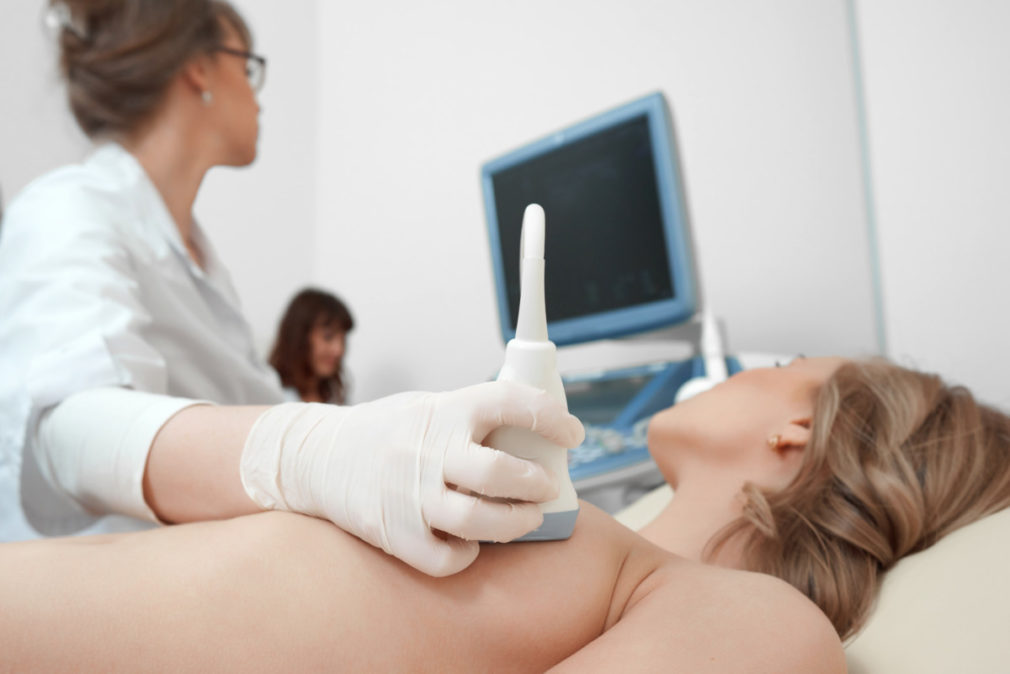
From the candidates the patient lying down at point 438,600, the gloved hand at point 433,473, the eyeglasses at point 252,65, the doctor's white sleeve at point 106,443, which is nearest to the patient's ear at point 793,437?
the patient lying down at point 438,600

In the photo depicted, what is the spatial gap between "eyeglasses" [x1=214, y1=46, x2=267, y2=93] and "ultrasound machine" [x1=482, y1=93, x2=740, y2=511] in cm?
55

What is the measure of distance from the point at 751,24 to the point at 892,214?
58 cm

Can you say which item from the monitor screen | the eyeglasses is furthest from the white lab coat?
the monitor screen

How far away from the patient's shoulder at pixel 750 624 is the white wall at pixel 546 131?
111 centimetres

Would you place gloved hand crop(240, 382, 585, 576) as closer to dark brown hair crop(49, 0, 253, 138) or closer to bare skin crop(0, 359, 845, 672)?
bare skin crop(0, 359, 845, 672)

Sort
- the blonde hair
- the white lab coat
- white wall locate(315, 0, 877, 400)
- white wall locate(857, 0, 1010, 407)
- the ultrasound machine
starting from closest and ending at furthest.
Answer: the blonde hair
the white lab coat
white wall locate(857, 0, 1010, 407)
the ultrasound machine
white wall locate(315, 0, 877, 400)

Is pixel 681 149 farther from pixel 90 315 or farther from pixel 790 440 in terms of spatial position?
pixel 90 315

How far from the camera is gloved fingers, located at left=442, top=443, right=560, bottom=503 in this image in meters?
0.47

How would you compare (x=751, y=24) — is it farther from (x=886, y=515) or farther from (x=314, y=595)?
(x=314, y=595)

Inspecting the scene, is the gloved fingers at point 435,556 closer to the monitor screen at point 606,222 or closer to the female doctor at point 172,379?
the female doctor at point 172,379

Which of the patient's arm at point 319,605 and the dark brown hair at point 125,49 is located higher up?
the dark brown hair at point 125,49

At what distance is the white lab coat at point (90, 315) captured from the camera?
90 cm

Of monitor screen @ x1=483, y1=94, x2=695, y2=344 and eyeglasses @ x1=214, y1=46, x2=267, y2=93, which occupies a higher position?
eyeglasses @ x1=214, y1=46, x2=267, y2=93

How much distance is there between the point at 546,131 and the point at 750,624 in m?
1.76
